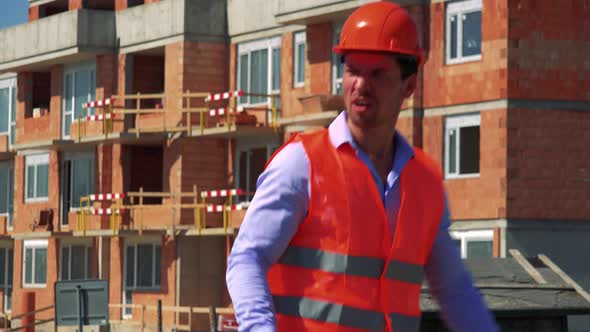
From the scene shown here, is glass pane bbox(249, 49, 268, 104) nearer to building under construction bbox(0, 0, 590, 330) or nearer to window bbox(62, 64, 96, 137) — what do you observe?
building under construction bbox(0, 0, 590, 330)

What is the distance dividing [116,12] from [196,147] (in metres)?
6.29

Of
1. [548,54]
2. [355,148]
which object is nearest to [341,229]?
[355,148]

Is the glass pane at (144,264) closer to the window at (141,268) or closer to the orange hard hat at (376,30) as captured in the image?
the window at (141,268)

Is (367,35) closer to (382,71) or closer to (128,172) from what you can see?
(382,71)

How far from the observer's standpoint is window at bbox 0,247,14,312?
64.1 m

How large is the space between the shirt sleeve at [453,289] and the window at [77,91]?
51539 millimetres

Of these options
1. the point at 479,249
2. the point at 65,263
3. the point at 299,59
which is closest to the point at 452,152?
the point at 479,249

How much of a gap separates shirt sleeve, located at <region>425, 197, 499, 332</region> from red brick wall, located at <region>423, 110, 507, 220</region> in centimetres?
3533

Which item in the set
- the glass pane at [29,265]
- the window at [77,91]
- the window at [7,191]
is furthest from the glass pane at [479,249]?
the window at [7,191]

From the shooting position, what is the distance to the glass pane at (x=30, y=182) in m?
61.2

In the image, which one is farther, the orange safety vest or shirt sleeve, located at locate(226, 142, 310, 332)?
the orange safety vest

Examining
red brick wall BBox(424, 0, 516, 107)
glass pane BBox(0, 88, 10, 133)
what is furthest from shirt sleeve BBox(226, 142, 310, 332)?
Answer: glass pane BBox(0, 88, 10, 133)

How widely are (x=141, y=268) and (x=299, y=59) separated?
957 cm

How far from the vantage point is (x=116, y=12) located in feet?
186
